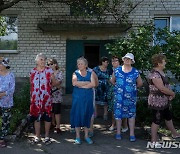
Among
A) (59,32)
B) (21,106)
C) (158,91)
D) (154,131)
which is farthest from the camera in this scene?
(59,32)

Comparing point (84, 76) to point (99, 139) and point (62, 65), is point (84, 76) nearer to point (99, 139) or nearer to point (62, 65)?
point (99, 139)

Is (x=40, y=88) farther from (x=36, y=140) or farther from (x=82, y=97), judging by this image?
(x=36, y=140)

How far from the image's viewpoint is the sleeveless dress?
17.0 feet

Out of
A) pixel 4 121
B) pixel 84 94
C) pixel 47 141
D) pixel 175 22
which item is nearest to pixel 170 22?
pixel 175 22

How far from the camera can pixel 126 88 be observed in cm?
525

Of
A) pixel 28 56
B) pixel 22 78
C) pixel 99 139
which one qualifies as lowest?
pixel 99 139

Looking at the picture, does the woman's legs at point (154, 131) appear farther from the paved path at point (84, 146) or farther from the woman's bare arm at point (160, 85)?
the woman's bare arm at point (160, 85)

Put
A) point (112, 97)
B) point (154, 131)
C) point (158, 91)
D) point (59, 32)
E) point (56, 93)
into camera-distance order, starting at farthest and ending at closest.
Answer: point (59, 32)
point (112, 97)
point (56, 93)
point (154, 131)
point (158, 91)

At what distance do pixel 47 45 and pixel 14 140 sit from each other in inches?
197

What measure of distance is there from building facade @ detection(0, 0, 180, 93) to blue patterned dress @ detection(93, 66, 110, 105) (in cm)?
332

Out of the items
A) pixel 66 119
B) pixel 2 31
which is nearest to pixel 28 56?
pixel 2 31

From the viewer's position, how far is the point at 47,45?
9812 mm

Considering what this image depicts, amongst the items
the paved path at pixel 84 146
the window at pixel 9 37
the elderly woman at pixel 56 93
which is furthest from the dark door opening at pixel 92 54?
the paved path at pixel 84 146

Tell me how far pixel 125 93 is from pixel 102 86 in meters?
1.40
